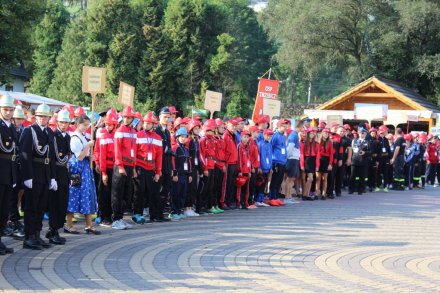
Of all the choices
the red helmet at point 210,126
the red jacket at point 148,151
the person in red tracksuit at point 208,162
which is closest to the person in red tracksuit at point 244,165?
the person in red tracksuit at point 208,162

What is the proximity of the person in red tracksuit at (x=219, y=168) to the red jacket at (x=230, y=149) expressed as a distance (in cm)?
12

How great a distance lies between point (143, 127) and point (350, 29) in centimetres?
4015

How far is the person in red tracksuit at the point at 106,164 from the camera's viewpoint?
525 inches

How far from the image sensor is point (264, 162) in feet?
60.1

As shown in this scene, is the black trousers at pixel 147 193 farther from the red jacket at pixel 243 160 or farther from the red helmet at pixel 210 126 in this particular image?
the red jacket at pixel 243 160

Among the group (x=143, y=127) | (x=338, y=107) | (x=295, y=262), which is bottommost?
(x=295, y=262)

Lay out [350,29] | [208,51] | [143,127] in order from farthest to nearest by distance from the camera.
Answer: [208,51] < [350,29] < [143,127]

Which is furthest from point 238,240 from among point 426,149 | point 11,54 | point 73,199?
point 11,54

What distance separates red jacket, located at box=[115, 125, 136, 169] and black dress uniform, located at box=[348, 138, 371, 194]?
11565mm

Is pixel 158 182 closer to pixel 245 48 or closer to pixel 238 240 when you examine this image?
pixel 238 240

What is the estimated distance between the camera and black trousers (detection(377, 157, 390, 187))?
81.5 ft

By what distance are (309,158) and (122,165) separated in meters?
8.58

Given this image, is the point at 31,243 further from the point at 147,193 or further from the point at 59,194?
the point at 147,193

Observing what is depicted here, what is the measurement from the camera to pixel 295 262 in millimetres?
10242
